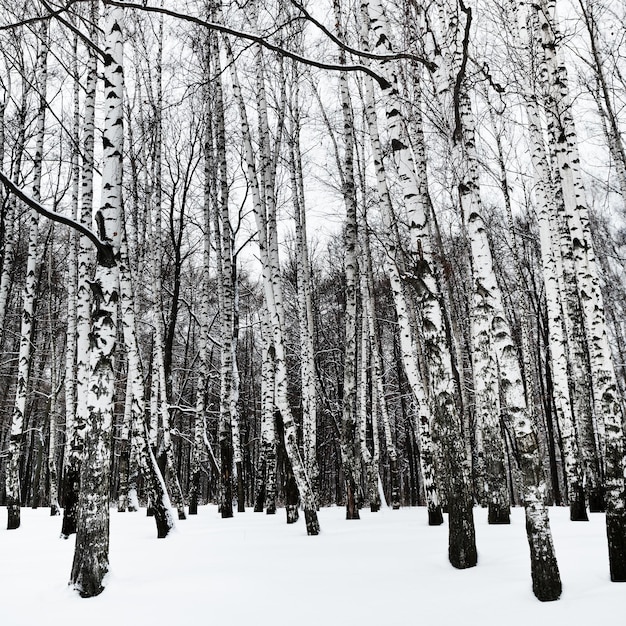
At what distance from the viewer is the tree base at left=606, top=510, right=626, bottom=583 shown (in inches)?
137

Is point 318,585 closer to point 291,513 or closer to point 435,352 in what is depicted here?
point 435,352

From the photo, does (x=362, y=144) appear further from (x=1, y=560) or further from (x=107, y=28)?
(x=1, y=560)

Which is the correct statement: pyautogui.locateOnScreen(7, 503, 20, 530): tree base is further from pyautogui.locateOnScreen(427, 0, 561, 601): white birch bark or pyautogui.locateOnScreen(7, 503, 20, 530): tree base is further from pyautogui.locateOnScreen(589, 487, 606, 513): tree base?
pyautogui.locateOnScreen(589, 487, 606, 513): tree base

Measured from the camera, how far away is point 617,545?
11.5 ft

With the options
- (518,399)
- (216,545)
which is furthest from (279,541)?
(518,399)

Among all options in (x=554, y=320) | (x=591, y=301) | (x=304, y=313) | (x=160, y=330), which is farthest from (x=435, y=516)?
(x=160, y=330)

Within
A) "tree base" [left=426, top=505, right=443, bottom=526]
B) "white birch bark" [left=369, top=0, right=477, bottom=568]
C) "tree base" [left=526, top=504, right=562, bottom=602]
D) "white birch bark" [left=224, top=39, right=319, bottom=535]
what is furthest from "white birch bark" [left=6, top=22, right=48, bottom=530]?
"tree base" [left=526, top=504, right=562, bottom=602]

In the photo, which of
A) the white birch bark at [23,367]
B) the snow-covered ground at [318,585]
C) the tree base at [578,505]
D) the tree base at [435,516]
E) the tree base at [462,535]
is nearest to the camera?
the snow-covered ground at [318,585]

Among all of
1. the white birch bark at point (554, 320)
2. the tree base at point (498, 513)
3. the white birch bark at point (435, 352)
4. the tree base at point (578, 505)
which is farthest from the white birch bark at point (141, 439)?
the tree base at point (578, 505)

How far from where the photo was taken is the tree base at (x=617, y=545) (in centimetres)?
348

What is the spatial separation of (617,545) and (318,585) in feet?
7.53

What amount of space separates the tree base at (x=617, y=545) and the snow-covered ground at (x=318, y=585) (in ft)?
0.47

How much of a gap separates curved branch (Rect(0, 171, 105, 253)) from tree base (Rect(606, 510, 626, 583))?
4644mm

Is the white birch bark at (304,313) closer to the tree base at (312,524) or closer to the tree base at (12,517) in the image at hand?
the tree base at (312,524)
